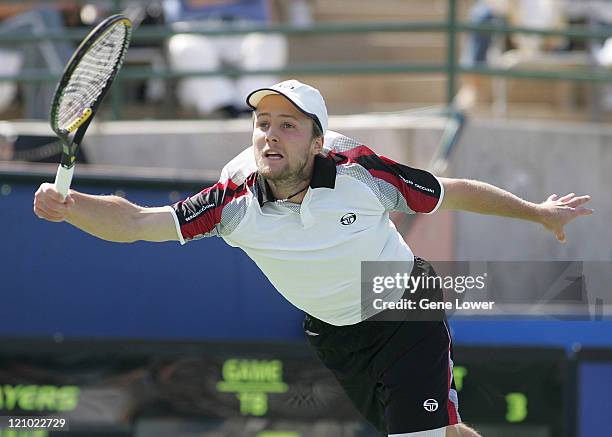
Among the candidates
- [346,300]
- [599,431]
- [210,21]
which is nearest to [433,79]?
[210,21]

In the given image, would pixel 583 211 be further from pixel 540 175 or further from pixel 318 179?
pixel 540 175

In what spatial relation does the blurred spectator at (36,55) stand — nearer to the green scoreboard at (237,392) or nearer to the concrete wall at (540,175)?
the green scoreboard at (237,392)

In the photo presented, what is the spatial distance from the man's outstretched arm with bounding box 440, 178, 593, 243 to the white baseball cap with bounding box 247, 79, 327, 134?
617 mm

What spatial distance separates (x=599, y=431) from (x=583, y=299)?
2.91ft

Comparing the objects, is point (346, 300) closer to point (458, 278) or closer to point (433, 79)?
point (458, 278)

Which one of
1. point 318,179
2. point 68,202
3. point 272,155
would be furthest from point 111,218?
point 318,179

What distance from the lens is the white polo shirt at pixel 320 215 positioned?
498cm

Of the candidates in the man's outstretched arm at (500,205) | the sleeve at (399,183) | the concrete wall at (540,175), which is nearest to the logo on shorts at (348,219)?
the sleeve at (399,183)

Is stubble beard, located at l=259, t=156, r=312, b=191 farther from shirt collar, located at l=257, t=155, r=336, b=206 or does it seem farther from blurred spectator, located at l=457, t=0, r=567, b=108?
blurred spectator, located at l=457, t=0, r=567, b=108

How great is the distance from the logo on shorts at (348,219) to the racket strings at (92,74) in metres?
1.07

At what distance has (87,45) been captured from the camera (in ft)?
15.1

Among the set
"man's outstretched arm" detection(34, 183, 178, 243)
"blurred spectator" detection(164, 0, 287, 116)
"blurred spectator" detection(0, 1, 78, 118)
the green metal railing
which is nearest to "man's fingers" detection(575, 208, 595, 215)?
"man's outstretched arm" detection(34, 183, 178, 243)

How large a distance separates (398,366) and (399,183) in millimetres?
773

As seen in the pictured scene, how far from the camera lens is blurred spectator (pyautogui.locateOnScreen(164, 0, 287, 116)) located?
939 centimetres
